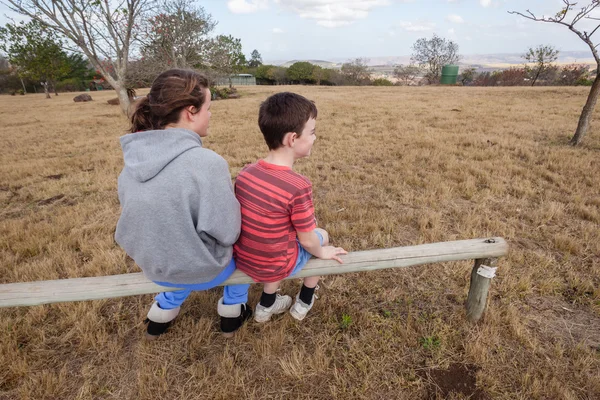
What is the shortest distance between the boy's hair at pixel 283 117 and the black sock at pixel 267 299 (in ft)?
3.77

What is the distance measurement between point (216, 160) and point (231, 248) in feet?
1.88

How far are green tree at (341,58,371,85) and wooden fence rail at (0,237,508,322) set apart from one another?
42789 mm

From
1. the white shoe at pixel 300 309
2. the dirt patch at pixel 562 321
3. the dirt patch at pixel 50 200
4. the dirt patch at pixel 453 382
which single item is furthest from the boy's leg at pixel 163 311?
the dirt patch at pixel 50 200

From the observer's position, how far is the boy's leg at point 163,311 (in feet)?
7.10

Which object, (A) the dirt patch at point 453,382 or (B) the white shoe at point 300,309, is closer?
(A) the dirt patch at point 453,382

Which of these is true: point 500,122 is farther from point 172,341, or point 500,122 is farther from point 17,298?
point 17,298

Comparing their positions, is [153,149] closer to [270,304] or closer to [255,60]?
[270,304]

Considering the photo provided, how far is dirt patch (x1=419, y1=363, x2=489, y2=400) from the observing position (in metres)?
1.86

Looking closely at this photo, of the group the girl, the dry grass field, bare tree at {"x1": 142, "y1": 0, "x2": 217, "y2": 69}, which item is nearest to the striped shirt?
the girl

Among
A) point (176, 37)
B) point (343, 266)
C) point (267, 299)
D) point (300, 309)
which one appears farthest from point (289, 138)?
point (176, 37)

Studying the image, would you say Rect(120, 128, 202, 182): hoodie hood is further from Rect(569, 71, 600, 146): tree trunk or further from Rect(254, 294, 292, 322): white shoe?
Rect(569, 71, 600, 146): tree trunk

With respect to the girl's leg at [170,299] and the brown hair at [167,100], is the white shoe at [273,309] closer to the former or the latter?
the girl's leg at [170,299]

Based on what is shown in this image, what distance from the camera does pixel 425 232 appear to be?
11.7ft

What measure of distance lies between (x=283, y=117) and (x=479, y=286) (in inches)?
73.2
